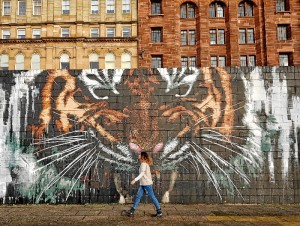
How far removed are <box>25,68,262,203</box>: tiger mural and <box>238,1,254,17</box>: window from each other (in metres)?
28.5

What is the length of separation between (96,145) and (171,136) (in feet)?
7.15

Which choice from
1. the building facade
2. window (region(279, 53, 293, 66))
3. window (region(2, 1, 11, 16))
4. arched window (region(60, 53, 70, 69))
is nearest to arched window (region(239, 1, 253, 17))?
window (region(279, 53, 293, 66))

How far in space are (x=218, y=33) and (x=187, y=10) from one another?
161 inches

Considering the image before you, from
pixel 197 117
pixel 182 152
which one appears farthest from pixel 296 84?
pixel 182 152

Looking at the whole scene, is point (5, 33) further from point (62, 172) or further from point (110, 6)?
point (62, 172)

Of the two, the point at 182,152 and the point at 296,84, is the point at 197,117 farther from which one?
the point at 296,84

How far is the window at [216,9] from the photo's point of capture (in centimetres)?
3566

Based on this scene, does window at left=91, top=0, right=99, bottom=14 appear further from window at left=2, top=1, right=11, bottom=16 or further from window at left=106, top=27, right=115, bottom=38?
window at left=2, top=1, right=11, bottom=16

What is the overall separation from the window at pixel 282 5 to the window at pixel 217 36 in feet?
20.3

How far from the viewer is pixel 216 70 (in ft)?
32.5

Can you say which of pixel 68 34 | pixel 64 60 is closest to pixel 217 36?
pixel 68 34

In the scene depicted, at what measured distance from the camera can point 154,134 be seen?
31.8 ft

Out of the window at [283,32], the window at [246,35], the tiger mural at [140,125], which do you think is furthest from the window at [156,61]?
the tiger mural at [140,125]

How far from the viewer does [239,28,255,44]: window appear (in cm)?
3531
